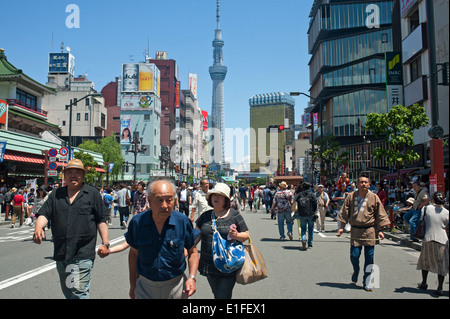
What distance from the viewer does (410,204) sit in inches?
576

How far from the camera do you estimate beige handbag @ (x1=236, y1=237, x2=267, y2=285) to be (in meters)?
4.45

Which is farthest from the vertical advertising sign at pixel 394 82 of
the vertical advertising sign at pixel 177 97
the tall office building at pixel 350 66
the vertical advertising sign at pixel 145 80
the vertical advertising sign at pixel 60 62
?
the vertical advertising sign at pixel 177 97

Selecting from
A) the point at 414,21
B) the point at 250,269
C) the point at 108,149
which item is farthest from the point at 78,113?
the point at 250,269

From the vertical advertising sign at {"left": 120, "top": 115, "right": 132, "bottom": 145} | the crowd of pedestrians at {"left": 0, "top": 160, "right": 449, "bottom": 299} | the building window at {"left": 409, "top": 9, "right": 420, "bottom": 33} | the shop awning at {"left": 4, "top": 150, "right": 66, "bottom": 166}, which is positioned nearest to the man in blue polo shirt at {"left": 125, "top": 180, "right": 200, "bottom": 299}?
the crowd of pedestrians at {"left": 0, "top": 160, "right": 449, "bottom": 299}

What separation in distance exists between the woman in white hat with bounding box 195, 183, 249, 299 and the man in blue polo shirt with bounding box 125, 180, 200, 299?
0.70 meters

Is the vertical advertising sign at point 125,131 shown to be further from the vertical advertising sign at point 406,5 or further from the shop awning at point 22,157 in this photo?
the vertical advertising sign at point 406,5

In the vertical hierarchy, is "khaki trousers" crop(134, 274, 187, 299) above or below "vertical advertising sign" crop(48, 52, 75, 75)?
below

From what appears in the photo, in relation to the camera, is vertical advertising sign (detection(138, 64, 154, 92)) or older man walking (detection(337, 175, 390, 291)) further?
vertical advertising sign (detection(138, 64, 154, 92))

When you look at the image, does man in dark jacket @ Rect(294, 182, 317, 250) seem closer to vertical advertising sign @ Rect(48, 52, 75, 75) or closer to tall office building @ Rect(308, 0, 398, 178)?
tall office building @ Rect(308, 0, 398, 178)

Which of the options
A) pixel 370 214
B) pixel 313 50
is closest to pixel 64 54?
pixel 313 50

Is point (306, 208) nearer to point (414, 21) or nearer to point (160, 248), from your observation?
A: point (160, 248)

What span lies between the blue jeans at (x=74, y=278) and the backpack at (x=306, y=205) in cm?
769

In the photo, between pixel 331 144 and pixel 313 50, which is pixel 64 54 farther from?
pixel 331 144

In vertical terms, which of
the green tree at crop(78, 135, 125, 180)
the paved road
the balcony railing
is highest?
the balcony railing
